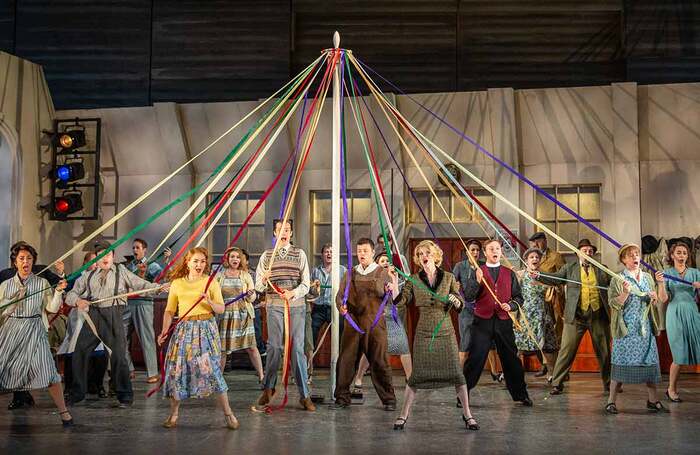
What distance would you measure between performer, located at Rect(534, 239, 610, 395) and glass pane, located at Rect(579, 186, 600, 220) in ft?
9.85

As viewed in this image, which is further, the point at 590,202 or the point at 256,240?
the point at 256,240

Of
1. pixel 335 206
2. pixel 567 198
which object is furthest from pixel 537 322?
pixel 335 206

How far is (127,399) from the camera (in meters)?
7.32

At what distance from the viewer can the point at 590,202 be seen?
1106 centimetres

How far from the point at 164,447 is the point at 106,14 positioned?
9076 millimetres

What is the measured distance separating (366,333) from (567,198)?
5103 mm

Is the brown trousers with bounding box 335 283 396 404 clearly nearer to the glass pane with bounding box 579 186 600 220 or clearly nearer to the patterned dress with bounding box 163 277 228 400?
the patterned dress with bounding box 163 277 228 400

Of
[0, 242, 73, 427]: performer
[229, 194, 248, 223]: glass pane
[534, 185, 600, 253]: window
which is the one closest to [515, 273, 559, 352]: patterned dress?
[534, 185, 600, 253]: window

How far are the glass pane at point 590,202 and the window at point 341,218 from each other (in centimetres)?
291

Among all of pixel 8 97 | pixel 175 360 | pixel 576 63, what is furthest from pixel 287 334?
pixel 576 63

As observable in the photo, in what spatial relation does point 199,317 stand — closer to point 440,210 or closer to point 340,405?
point 340,405

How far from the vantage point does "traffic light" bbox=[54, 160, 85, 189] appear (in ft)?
36.7

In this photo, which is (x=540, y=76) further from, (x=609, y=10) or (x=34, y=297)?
(x=34, y=297)

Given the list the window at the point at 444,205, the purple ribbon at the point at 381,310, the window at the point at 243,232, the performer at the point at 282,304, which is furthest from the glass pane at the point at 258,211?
the purple ribbon at the point at 381,310
